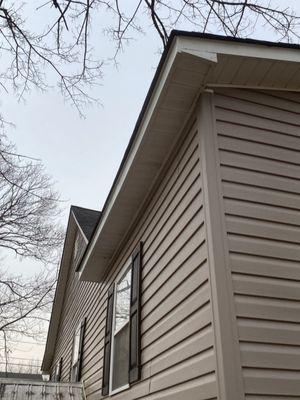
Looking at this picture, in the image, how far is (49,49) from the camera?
16.9 feet

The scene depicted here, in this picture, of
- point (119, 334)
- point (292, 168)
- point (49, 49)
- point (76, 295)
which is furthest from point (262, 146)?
point (76, 295)

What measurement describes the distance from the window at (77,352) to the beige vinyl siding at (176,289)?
3.68 meters

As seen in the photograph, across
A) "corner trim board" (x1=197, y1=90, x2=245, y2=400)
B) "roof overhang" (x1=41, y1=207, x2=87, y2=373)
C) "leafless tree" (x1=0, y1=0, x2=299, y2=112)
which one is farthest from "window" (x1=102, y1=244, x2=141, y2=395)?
"roof overhang" (x1=41, y1=207, x2=87, y2=373)

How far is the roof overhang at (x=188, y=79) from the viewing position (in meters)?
3.29

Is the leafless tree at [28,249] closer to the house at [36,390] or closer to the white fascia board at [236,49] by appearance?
the house at [36,390]

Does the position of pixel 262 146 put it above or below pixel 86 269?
below

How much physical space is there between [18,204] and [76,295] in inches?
162

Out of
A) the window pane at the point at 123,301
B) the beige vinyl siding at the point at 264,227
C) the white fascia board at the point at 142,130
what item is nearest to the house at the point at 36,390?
the window pane at the point at 123,301

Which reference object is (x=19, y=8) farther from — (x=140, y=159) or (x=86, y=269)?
(x=86, y=269)

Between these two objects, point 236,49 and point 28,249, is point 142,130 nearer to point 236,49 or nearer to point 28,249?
point 236,49

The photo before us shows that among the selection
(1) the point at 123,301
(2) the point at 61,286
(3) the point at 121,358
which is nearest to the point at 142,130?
(1) the point at 123,301

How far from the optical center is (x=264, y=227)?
3125 millimetres

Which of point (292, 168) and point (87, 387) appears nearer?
point (292, 168)

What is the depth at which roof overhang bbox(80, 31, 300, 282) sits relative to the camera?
329 cm
